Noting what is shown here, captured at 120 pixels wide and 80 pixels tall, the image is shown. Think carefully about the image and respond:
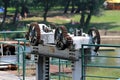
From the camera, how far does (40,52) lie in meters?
9.94

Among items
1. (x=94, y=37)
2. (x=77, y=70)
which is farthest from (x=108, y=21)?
(x=77, y=70)

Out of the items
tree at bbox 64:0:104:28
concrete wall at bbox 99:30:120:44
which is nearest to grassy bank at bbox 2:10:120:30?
tree at bbox 64:0:104:28

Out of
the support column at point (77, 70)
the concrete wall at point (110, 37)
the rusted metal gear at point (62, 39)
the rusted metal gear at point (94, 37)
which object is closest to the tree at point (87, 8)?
the concrete wall at point (110, 37)

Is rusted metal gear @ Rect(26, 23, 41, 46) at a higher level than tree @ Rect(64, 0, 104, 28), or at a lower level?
higher

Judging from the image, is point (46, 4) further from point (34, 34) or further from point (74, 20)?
point (34, 34)

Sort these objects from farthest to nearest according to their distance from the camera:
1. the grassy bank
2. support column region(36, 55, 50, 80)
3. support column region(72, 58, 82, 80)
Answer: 1. the grassy bank
2. support column region(36, 55, 50, 80)
3. support column region(72, 58, 82, 80)

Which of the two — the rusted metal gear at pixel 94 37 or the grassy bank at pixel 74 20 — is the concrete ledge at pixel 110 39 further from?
the rusted metal gear at pixel 94 37

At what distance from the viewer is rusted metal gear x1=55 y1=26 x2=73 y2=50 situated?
28.9ft

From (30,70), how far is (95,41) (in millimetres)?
5521

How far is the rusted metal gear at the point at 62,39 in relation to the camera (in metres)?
8.80

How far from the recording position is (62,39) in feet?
29.5

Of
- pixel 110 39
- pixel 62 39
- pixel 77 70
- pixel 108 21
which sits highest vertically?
pixel 62 39

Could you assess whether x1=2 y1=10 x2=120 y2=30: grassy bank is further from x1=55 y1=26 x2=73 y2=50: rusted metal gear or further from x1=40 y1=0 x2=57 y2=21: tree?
x1=55 y1=26 x2=73 y2=50: rusted metal gear

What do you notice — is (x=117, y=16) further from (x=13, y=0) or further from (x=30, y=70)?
(x=30, y=70)
